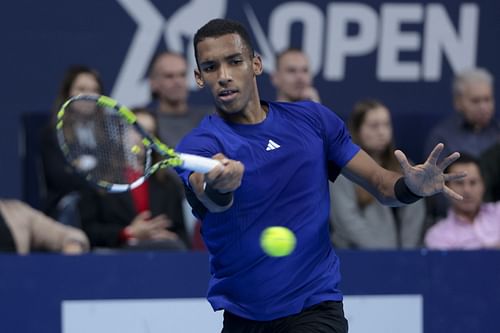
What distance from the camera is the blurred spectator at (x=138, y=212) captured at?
24.2ft

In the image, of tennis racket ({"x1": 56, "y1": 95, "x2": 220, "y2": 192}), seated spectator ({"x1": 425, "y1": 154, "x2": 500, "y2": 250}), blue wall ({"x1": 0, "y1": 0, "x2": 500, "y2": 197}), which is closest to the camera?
tennis racket ({"x1": 56, "y1": 95, "x2": 220, "y2": 192})

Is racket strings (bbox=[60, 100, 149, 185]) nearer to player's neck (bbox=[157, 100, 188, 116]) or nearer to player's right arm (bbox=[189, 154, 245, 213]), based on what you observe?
player's neck (bbox=[157, 100, 188, 116])

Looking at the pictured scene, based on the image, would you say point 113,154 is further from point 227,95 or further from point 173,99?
point 227,95

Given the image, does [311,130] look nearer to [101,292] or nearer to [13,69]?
[101,292]

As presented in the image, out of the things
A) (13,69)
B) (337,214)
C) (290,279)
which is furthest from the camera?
(13,69)

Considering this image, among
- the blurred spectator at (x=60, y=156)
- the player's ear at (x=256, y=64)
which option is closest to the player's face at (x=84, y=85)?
the blurred spectator at (x=60, y=156)

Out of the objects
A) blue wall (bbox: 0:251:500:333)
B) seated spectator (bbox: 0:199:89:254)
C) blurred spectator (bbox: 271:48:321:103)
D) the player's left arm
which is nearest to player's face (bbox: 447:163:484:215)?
blue wall (bbox: 0:251:500:333)

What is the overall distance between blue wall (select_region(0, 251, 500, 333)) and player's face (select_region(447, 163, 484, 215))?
0.77 metres

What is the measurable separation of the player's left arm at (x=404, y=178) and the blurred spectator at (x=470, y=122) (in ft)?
11.8

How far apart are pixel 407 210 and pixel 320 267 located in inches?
118

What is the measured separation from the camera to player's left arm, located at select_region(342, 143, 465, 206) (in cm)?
470

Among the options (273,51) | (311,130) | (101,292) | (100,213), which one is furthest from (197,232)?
(311,130)

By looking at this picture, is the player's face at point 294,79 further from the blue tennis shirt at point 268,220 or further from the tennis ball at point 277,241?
the tennis ball at point 277,241

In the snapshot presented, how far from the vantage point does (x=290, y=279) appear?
477cm
